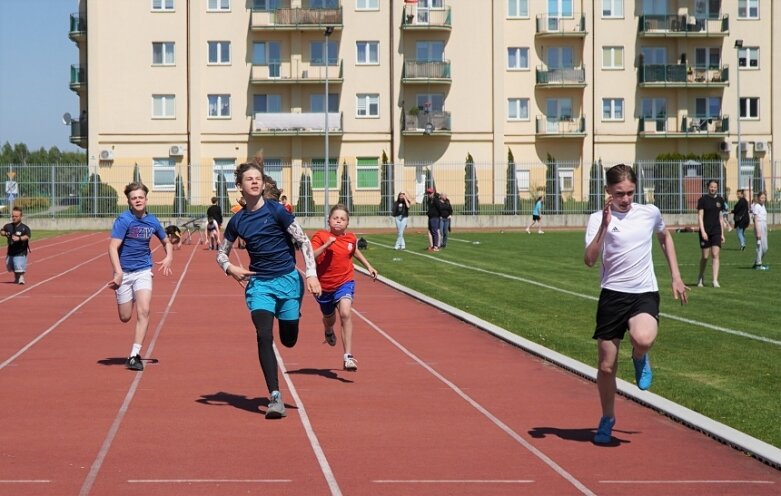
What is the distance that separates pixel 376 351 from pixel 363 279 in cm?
1153

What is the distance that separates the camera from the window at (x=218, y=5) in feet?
222

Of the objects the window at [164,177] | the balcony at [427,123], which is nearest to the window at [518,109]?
the balcony at [427,123]

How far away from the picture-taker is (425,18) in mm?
68062

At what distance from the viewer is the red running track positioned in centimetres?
771

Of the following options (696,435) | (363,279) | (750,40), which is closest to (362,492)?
(696,435)

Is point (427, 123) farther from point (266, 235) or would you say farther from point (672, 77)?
point (266, 235)

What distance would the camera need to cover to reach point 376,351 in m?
14.4

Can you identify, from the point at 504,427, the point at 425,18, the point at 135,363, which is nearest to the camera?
the point at 504,427

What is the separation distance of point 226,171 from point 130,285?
51.3m

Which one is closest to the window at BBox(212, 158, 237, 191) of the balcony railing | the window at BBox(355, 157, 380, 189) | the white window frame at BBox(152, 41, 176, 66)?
the white window frame at BBox(152, 41, 176, 66)

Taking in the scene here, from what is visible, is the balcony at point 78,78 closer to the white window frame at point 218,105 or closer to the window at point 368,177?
the white window frame at point 218,105

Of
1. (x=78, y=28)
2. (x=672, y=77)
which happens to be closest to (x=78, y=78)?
(x=78, y=28)

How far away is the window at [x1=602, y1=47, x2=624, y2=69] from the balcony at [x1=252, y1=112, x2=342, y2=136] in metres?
15.5

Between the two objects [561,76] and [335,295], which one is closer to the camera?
[335,295]
